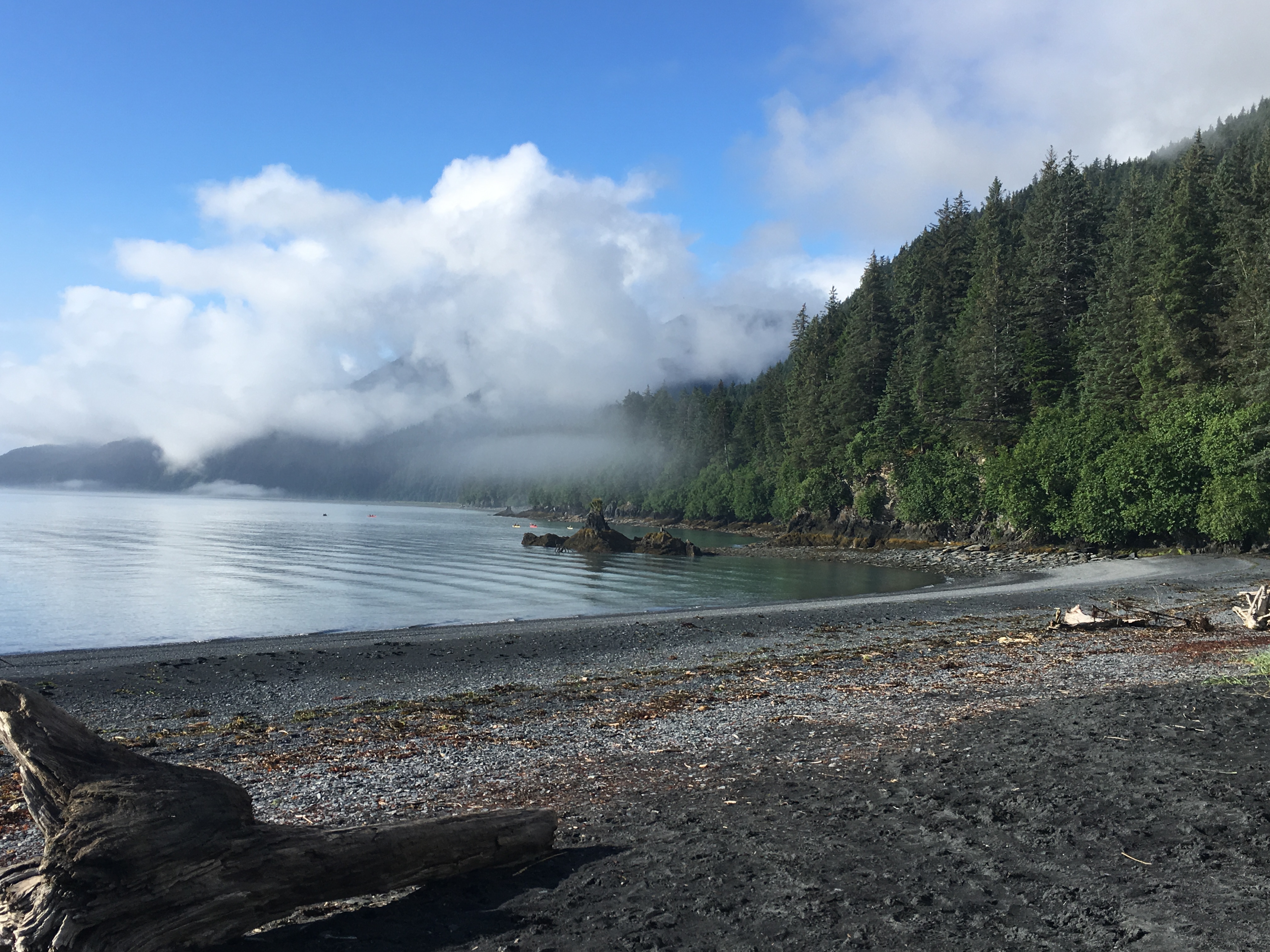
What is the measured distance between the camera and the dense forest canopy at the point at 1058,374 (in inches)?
2035

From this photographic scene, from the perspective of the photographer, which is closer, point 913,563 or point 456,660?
point 456,660

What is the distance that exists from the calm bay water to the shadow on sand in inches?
1024

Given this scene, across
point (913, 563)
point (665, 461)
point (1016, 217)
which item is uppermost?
point (1016, 217)

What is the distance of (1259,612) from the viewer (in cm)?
1883

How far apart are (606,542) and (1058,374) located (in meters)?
47.8

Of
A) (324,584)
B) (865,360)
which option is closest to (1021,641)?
(324,584)

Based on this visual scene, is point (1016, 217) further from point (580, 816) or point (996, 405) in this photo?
point (580, 816)

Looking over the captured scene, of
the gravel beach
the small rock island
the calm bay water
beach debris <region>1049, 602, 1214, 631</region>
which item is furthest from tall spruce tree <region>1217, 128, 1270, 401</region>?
the small rock island

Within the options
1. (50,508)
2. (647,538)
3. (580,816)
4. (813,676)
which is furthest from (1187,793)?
(50,508)

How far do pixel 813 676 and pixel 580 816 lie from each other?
33.0ft

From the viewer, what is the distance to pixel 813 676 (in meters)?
16.7

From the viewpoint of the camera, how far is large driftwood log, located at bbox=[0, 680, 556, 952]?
459 cm

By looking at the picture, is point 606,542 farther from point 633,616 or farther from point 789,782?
point 789,782

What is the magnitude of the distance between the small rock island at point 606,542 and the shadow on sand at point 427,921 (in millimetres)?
65560
